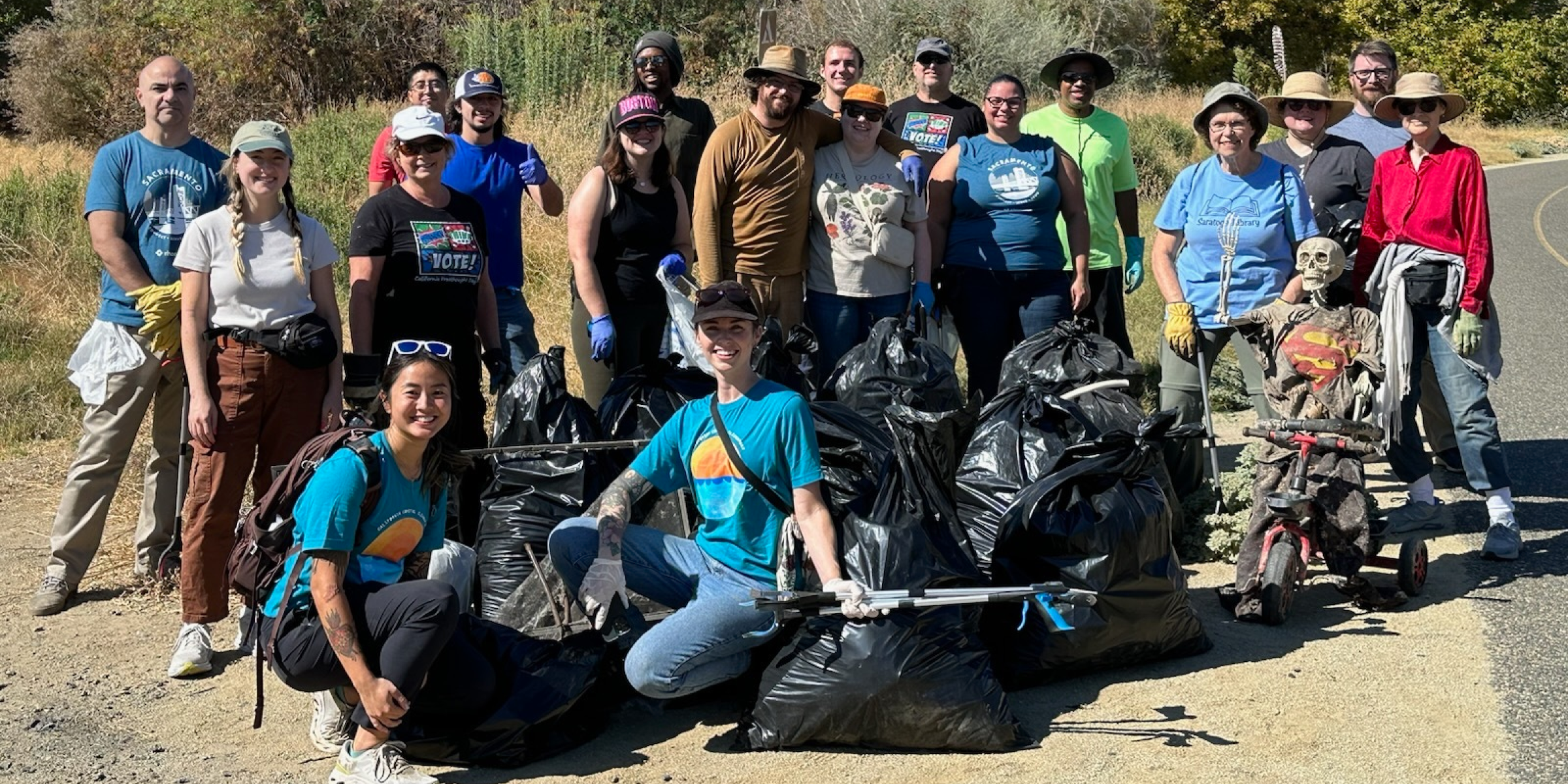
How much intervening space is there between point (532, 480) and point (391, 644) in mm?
1220

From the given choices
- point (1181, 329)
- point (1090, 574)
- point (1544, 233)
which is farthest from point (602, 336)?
point (1544, 233)

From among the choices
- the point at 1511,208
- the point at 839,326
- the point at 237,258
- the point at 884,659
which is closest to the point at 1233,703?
the point at 884,659

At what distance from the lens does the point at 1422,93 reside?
5.46 meters

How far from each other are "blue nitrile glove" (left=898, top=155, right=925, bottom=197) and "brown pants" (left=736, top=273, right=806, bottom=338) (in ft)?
1.92

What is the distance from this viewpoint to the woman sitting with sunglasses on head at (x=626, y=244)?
537cm

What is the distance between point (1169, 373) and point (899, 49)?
17.9 meters

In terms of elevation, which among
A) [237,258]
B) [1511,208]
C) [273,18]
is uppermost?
[273,18]

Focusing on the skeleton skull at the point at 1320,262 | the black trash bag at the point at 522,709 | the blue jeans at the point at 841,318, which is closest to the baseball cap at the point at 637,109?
the blue jeans at the point at 841,318

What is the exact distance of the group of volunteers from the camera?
154 inches

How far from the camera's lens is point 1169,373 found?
5.82 meters

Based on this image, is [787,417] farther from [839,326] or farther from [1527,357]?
[1527,357]

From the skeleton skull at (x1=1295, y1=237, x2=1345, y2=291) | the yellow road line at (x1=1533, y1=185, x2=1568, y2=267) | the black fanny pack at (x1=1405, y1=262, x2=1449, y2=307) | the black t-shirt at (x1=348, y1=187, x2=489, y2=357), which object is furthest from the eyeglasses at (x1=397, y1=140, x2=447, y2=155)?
the yellow road line at (x1=1533, y1=185, x2=1568, y2=267)

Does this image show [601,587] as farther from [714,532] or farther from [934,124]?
[934,124]

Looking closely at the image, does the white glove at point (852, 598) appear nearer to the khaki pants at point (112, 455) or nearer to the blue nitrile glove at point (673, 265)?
the blue nitrile glove at point (673, 265)
